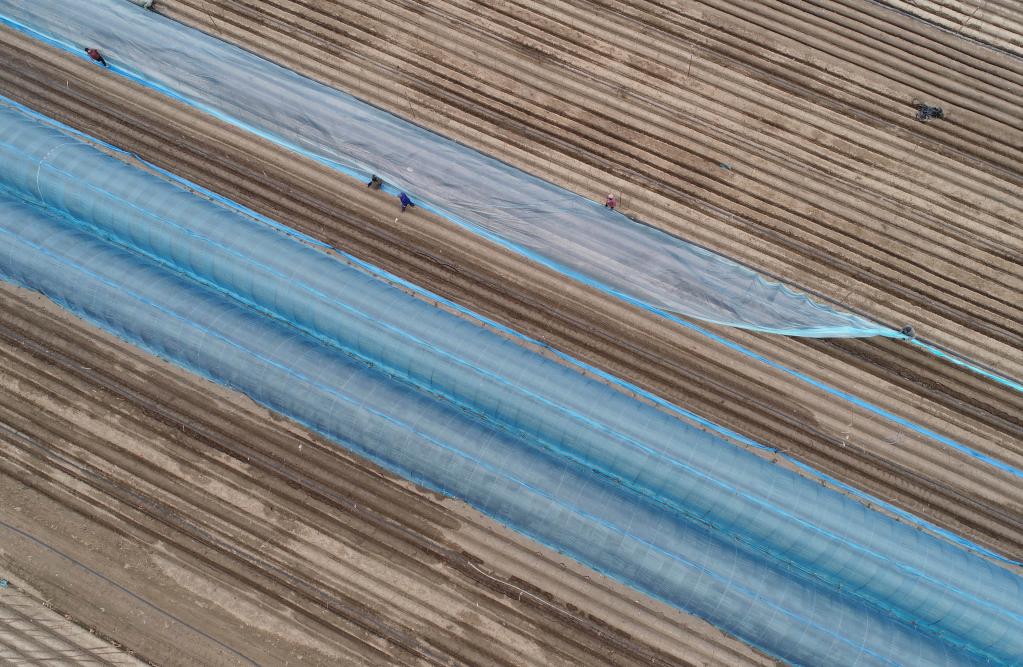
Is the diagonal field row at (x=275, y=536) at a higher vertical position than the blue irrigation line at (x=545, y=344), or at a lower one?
lower

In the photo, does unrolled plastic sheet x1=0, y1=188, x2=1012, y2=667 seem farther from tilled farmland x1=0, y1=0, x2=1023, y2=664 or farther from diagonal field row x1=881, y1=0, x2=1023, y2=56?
diagonal field row x1=881, y1=0, x2=1023, y2=56

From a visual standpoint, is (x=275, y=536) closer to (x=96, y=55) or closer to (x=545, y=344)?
(x=545, y=344)

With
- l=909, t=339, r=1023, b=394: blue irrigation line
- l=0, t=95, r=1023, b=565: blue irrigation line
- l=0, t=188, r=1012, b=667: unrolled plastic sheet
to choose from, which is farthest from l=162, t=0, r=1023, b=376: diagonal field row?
l=0, t=188, r=1012, b=667: unrolled plastic sheet

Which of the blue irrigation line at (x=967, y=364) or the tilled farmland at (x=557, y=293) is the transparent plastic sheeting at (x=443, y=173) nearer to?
the tilled farmland at (x=557, y=293)

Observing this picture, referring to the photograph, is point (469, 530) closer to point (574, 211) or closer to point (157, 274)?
point (574, 211)

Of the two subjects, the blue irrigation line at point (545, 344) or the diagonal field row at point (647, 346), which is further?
the diagonal field row at point (647, 346)

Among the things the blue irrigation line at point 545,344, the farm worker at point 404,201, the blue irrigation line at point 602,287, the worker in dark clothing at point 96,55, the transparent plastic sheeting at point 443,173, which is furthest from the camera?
the worker in dark clothing at point 96,55

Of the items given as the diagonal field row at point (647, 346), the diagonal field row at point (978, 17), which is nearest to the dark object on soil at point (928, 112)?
the diagonal field row at point (978, 17)
